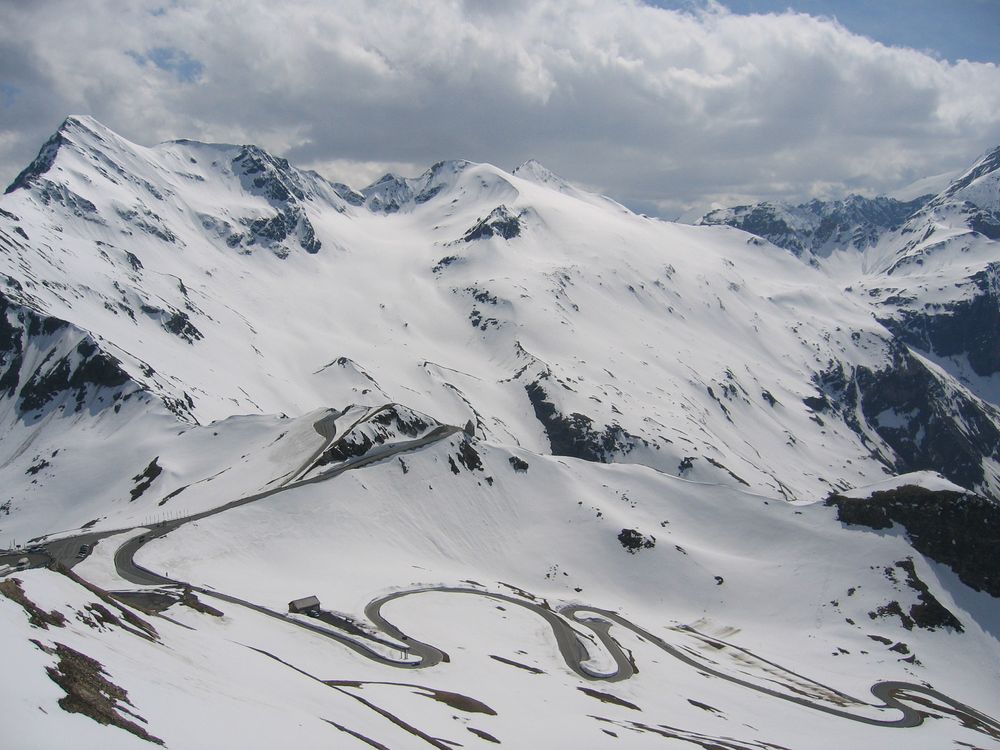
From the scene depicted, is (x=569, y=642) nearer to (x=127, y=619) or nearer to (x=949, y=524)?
(x=127, y=619)

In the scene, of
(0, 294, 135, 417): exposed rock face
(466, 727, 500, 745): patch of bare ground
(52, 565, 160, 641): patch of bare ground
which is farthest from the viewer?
(0, 294, 135, 417): exposed rock face

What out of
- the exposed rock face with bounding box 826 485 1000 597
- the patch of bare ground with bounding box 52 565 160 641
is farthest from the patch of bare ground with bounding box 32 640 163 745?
the exposed rock face with bounding box 826 485 1000 597

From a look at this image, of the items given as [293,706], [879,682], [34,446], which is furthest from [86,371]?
[879,682]

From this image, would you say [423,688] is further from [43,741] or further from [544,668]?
[43,741]

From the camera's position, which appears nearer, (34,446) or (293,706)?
(293,706)

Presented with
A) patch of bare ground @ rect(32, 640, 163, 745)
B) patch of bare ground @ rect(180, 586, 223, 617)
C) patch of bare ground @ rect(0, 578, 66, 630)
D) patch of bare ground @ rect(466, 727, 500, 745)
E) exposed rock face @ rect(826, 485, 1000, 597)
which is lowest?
patch of bare ground @ rect(180, 586, 223, 617)

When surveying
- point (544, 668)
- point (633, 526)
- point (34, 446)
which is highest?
point (633, 526)

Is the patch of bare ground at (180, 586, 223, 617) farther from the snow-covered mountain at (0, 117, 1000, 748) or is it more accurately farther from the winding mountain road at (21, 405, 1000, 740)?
the winding mountain road at (21, 405, 1000, 740)

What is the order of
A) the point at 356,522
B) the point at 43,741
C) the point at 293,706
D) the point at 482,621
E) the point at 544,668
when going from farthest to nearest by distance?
the point at 356,522, the point at 482,621, the point at 544,668, the point at 293,706, the point at 43,741
